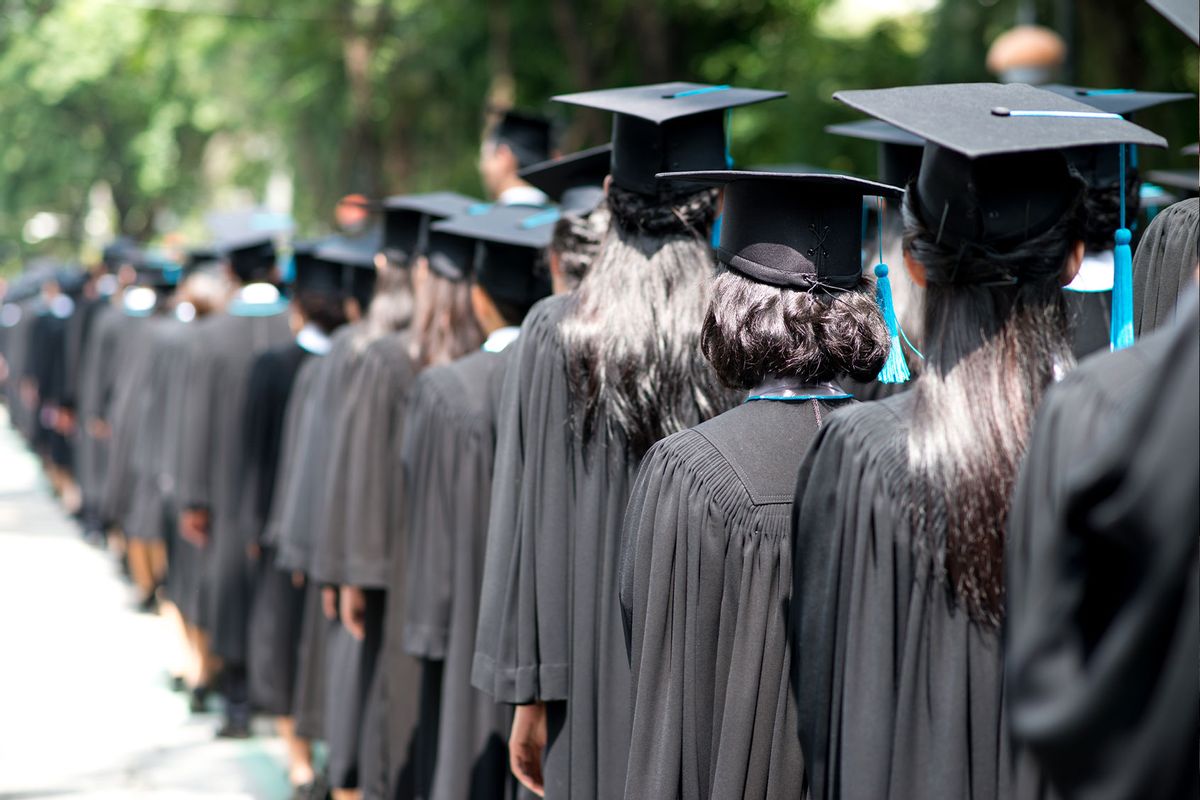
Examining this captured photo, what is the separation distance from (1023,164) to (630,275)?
1.24 m

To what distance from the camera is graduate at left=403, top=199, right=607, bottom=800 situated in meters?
3.87

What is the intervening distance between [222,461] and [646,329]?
384 cm

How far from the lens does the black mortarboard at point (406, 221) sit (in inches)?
190

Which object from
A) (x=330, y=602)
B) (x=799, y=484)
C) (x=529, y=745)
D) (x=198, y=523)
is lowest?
(x=198, y=523)

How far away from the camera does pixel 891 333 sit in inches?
97.4

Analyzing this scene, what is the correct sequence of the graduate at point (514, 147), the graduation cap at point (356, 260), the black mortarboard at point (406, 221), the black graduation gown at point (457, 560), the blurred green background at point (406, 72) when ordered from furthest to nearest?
Result: the blurred green background at point (406, 72)
the graduate at point (514, 147)
the graduation cap at point (356, 260)
the black mortarboard at point (406, 221)
the black graduation gown at point (457, 560)

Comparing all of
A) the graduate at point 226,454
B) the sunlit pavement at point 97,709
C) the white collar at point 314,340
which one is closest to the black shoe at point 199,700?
the sunlit pavement at point 97,709

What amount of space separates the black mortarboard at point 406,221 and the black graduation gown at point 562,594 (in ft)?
5.49

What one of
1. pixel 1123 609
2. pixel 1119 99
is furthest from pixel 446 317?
pixel 1123 609

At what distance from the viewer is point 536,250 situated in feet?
12.9

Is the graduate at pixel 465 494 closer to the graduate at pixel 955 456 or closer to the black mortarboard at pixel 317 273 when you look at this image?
the black mortarboard at pixel 317 273

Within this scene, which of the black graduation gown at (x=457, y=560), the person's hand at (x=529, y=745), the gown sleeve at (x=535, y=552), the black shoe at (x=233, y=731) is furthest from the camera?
the black shoe at (x=233, y=731)

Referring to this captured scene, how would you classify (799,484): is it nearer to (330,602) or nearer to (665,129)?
(665,129)

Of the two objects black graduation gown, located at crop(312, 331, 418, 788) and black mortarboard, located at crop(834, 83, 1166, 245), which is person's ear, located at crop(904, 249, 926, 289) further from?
black graduation gown, located at crop(312, 331, 418, 788)
